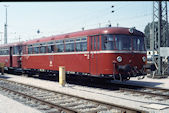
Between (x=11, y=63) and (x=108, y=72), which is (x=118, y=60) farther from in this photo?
(x=11, y=63)

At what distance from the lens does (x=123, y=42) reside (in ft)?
38.7

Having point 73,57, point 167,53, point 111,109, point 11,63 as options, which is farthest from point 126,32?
point 11,63

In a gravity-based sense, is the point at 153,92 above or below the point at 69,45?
below

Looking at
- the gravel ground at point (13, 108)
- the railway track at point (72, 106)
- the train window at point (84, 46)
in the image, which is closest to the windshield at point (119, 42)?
the train window at point (84, 46)

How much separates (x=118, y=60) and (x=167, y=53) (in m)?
2.49

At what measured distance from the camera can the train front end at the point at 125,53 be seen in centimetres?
1130

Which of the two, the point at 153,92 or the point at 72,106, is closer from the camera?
the point at 72,106

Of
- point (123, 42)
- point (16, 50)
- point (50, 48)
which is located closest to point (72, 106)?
point (123, 42)

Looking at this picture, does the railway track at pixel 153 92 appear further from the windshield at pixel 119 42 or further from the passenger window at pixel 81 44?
the passenger window at pixel 81 44

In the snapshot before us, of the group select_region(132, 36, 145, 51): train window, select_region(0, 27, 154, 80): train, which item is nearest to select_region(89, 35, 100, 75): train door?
select_region(0, 27, 154, 80): train

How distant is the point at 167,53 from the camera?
36.4 ft

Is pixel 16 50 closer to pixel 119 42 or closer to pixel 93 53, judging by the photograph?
pixel 93 53

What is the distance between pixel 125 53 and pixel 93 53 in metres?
1.74

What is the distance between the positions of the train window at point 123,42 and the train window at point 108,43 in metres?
0.27
